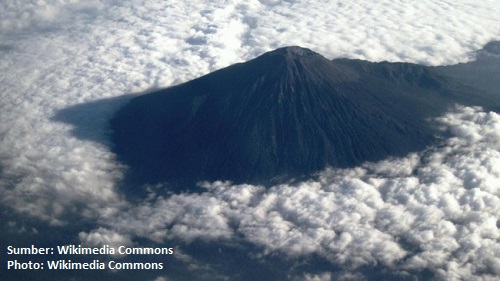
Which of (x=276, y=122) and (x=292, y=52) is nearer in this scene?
(x=276, y=122)

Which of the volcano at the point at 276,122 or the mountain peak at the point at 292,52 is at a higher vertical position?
the mountain peak at the point at 292,52

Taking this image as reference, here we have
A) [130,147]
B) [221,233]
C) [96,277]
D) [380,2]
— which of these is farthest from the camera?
[380,2]

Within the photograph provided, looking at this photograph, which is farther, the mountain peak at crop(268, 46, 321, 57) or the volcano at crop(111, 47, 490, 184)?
the mountain peak at crop(268, 46, 321, 57)

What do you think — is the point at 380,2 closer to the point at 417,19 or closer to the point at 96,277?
the point at 417,19

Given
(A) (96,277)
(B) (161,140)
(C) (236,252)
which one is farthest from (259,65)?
(A) (96,277)

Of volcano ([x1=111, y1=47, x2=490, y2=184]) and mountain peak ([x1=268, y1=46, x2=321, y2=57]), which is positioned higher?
mountain peak ([x1=268, y1=46, x2=321, y2=57])

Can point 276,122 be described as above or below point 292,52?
below

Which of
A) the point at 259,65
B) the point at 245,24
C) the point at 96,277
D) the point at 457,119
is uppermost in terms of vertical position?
the point at 245,24

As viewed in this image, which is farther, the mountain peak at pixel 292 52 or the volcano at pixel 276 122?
the mountain peak at pixel 292 52
